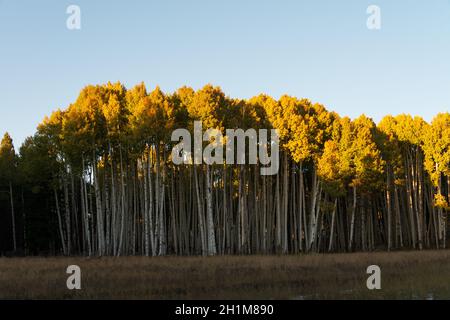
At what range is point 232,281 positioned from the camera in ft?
73.9

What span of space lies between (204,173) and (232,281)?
1096 inches

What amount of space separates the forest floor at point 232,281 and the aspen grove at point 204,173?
15297 mm

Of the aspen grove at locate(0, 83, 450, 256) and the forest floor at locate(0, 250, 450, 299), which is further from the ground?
the aspen grove at locate(0, 83, 450, 256)

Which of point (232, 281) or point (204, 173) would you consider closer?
point (232, 281)

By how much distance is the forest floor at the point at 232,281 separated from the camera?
18906 mm

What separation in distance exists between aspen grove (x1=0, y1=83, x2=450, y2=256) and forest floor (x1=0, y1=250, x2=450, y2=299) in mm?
15297

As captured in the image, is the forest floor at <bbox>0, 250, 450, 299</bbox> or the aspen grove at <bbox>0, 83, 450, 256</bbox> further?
the aspen grove at <bbox>0, 83, 450, 256</bbox>

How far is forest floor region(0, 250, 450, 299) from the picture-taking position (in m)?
18.9

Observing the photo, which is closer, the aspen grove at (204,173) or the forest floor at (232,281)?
the forest floor at (232,281)

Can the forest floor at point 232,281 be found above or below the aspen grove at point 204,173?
below

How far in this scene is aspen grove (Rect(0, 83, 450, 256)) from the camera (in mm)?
45031

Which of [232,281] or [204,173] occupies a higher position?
[204,173]

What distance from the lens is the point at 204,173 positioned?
5003cm

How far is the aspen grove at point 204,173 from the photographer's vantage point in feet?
148
